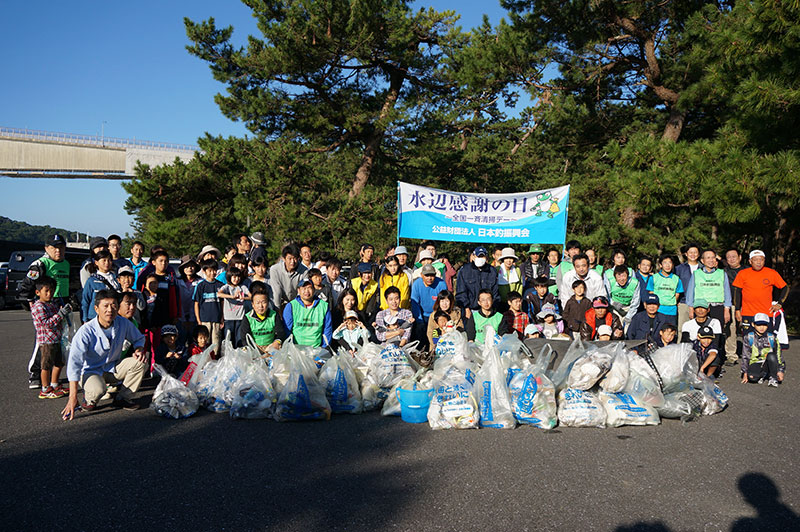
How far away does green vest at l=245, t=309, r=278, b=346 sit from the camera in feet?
21.1

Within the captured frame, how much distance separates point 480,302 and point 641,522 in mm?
3663

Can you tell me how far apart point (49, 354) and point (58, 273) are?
1164mm

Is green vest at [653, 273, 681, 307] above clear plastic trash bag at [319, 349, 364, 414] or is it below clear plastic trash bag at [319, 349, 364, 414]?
above

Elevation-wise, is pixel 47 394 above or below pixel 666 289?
below

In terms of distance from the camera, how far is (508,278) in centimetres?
817

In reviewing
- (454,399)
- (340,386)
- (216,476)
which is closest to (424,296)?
(340,386)

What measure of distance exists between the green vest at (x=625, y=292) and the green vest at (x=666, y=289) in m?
0.30

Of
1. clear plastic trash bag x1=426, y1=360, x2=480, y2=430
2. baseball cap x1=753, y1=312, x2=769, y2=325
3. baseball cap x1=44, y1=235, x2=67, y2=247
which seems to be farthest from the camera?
baseball cap x1=753, y1=312, x2=769, y2=325

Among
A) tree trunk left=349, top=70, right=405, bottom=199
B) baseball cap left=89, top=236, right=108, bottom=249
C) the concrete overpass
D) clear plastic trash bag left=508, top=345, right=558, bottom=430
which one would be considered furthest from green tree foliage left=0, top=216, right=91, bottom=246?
clear plastic trash bag left=508, top=345, right=558, bottom=430

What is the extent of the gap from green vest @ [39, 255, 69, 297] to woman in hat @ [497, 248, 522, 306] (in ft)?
18.2

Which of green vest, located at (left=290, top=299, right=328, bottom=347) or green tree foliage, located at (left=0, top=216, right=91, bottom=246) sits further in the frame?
green tree foliage, located at (left=0, top=216, right=91, bottom=246)

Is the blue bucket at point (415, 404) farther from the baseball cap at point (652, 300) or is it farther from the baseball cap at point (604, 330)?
the baseball cap at point (652, 300)

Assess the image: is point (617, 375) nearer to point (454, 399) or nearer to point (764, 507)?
point (454, 399)

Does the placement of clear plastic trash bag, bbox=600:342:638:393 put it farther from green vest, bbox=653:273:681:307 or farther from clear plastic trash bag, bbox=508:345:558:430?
green vest, bbox=653:273:681:307
